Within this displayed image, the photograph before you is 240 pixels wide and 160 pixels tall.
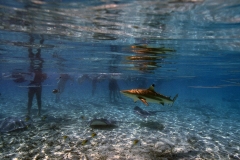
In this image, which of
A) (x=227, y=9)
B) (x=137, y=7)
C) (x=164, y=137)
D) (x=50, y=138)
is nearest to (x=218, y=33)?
(x=227, y=9)

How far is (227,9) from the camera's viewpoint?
7754 millimetres

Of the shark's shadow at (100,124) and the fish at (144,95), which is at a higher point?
the fish at (144,95)

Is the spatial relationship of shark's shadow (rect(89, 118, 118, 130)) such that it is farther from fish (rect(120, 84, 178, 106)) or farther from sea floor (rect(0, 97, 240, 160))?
fish (rect(120, 84, 178, 106))

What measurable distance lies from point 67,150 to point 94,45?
29.5 ft

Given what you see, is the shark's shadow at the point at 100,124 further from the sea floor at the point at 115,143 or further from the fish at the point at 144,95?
the fish at the point at 144,95

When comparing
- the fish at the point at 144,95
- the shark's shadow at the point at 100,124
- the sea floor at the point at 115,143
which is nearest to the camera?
the fish at the point at 144,95

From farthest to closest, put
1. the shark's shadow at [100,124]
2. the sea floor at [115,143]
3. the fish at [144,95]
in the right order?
1. the shark's shadow at [100,124]
2. the sea floor at [115,143]
3. the fish at [144,95]

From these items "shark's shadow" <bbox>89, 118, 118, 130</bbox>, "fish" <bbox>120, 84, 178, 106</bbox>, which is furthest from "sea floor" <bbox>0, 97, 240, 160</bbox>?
"fish" <bbox>120, 84, 178, 106</bbox>

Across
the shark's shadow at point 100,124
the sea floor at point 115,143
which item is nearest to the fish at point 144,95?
the sea floor at point 115,143

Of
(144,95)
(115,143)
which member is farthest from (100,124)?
(144,95)

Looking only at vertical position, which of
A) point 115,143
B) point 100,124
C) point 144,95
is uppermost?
point 144,95

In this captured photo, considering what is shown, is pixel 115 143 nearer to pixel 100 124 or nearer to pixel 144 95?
pixel 100 124

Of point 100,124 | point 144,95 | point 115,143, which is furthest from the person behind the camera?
point 100,124

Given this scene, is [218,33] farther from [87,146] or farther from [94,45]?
[87,146]
